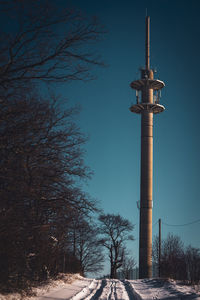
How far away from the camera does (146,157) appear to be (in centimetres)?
4056

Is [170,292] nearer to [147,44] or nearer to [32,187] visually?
[32,187]

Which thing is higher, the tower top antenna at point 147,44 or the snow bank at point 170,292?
the tower top antenna at point 147,44

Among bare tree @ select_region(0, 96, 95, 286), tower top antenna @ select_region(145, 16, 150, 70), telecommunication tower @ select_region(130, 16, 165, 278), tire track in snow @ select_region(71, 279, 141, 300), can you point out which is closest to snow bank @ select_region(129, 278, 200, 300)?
tire track in snow @ select_region(71, 279, 141, 300)

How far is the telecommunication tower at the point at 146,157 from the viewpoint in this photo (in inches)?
1548

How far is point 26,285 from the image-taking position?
11984 mm

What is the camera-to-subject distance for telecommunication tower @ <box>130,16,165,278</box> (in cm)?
3931

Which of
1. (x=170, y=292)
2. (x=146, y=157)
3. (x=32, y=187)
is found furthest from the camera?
(x=146, y=157)

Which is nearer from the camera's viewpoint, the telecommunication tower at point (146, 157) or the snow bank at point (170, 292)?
the snow bank at point (170, 292)

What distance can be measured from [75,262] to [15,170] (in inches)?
845

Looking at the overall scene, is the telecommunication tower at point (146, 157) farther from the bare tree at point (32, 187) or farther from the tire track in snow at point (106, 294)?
the bare tree at point (32, 187)

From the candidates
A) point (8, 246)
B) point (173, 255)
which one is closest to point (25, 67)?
point (8, 246)

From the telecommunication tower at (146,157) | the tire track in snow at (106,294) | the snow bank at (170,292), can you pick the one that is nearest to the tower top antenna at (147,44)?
the telecommunication tower at (146,157)

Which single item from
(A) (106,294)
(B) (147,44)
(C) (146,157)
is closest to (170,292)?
(A) (106,294)

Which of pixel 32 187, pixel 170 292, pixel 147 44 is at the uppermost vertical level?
pixel 147 44
